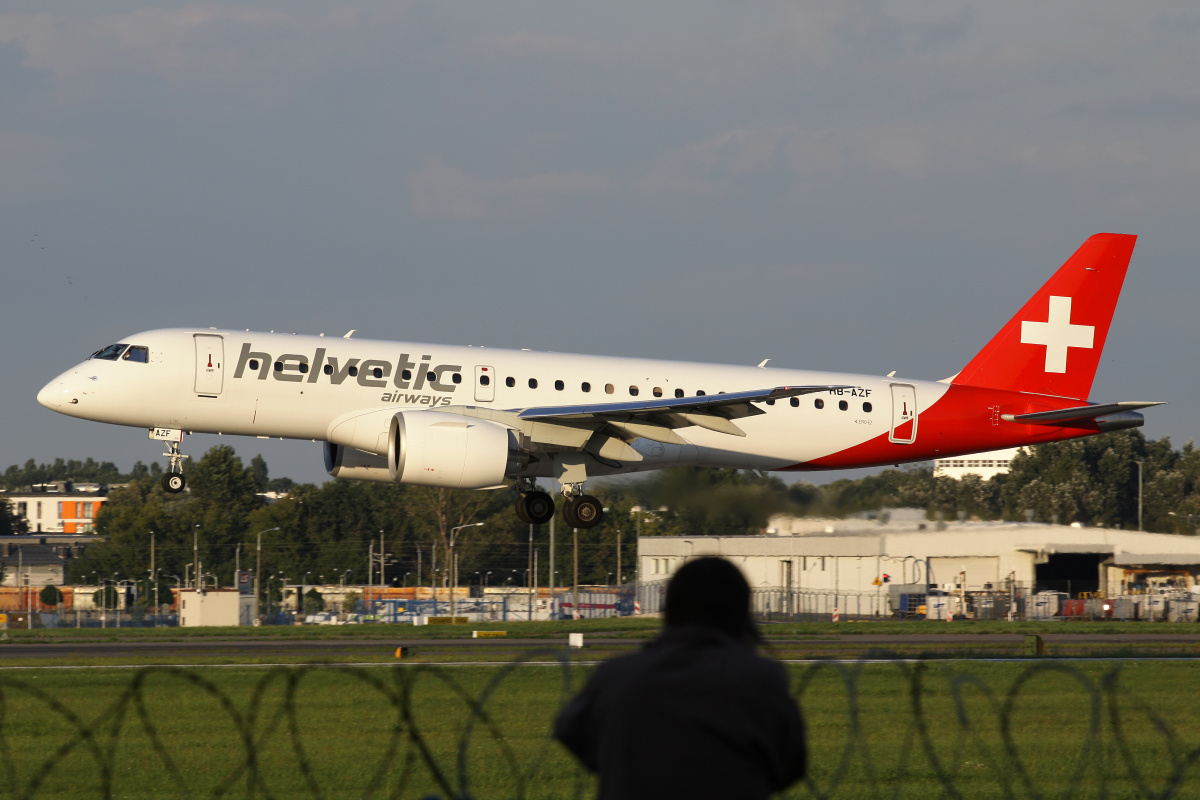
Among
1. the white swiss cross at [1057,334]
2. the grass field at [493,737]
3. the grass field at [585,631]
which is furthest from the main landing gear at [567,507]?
the white swiss cross at [1057,334]

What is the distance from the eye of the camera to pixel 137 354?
1152 inches

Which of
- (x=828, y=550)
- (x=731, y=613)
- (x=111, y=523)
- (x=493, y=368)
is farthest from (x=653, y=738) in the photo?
(x=111, y=523)

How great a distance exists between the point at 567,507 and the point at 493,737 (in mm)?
16384

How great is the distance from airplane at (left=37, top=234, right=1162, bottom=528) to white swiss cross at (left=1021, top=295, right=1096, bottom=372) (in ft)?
0.15

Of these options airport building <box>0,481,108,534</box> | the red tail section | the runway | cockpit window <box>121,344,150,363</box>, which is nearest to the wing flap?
the runway

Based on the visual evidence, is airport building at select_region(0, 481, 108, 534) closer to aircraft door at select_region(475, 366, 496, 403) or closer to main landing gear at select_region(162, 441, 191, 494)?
main landing gear at select_region(162, 441, 191, 494)

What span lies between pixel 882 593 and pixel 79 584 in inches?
2777

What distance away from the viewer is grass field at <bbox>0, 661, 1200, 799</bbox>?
1197cm

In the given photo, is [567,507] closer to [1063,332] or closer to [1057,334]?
[1057,334]

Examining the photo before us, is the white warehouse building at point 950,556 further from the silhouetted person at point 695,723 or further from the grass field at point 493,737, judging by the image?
the silhouetted person at point 695,723

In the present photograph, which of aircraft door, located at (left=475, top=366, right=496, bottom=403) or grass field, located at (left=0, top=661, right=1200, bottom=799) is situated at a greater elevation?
aircraft door, located at (left=475, top=366, right=496, bottom=403)

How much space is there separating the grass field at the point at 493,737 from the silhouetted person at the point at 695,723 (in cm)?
261

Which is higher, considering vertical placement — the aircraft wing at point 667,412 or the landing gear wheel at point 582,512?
the aircraft wing at point 667,412

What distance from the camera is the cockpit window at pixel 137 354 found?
29172mm
